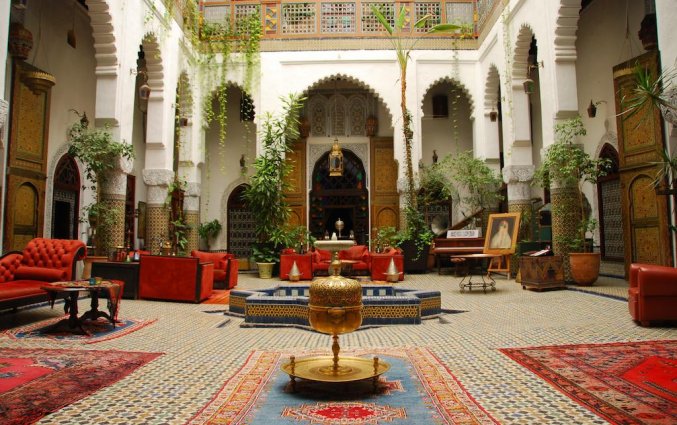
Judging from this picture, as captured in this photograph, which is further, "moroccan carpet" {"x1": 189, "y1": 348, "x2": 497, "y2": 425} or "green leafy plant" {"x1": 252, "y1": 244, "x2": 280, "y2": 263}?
"green leafy plant" {"x1": 252, "y1": 244, "x2": 280, "y2": 263}

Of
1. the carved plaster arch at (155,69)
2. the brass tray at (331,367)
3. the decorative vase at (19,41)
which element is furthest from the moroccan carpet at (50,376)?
the carved plaster arch at (155,69)

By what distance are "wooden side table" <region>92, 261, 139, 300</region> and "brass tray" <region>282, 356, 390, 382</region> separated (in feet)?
15.0

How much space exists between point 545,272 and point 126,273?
5.88 metres

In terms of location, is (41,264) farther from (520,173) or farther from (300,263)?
(520,173)

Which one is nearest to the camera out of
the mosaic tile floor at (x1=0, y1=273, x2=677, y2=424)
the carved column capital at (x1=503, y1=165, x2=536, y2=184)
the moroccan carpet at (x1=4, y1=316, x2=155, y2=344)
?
the mosaic tile floor at (x1=0, y1=273, x2=677, y2=424)

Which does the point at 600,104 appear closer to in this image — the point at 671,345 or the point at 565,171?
the point at 565,171

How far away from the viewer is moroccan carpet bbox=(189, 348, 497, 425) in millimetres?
2342

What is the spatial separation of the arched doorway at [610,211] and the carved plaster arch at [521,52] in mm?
2115

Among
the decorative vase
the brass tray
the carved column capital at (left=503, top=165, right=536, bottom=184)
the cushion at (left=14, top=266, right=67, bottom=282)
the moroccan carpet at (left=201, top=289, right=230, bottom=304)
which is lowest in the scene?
the moroccan carpet at (left=201, top=289, right=230, bottom=304)

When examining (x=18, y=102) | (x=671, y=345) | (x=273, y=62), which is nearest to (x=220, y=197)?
(x=273, y=62)

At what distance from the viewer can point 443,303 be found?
6461 mm

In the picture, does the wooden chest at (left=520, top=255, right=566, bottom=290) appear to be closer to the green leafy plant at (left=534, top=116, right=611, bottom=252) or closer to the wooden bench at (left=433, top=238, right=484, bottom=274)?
the green leafy plant at (left=534, top=116, right=611, bottom=252)

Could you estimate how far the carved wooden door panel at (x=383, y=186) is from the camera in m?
13.0

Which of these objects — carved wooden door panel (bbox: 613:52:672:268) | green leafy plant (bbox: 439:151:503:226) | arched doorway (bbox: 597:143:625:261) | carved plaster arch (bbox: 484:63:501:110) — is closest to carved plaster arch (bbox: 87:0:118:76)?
green leafy plant (bbox: 439:151:503:226)
